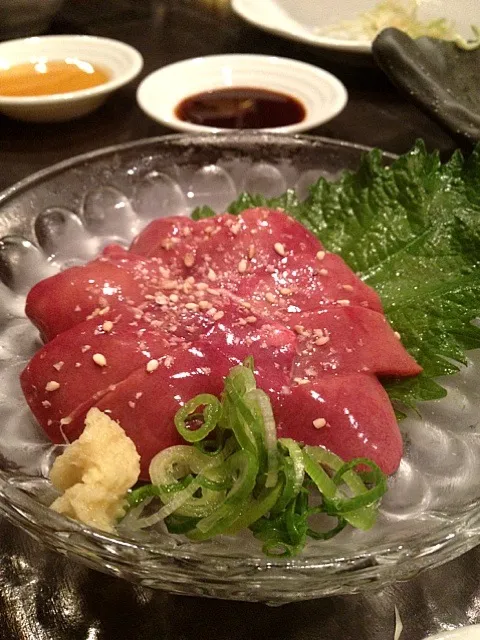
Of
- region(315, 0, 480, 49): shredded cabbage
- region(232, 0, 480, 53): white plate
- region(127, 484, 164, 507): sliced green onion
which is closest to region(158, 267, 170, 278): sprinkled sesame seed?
region(127, 484, 164, 507): sliced green onion

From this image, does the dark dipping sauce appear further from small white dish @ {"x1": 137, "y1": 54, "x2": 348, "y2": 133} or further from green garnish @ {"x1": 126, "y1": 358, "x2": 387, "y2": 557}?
green garnish @ {"x1": 126, "y1": 358, "x2": 387, "y2": 557}

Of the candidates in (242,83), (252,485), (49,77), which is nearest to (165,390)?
(252,485)

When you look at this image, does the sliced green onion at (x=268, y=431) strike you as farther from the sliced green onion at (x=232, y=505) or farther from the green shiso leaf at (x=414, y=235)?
the green shiso leaf at (x=414, y=235)

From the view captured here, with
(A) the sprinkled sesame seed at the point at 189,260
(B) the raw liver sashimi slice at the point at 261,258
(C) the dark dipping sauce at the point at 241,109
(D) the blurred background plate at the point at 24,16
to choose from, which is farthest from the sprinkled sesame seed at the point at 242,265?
(D) the blurred background plate at the point at 24,16

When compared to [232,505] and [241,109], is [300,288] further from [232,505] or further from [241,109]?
[241,109]

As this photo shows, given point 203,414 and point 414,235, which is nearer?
point 203,414

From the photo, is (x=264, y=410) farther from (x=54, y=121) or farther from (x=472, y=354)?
(x=54, y=121)

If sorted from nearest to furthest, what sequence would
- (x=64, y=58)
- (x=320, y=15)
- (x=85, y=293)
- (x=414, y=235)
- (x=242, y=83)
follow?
(x=85, y=293), (x=414, y=235), (x=242, y=83), (x=64, y=58), (x=320, y=15)
